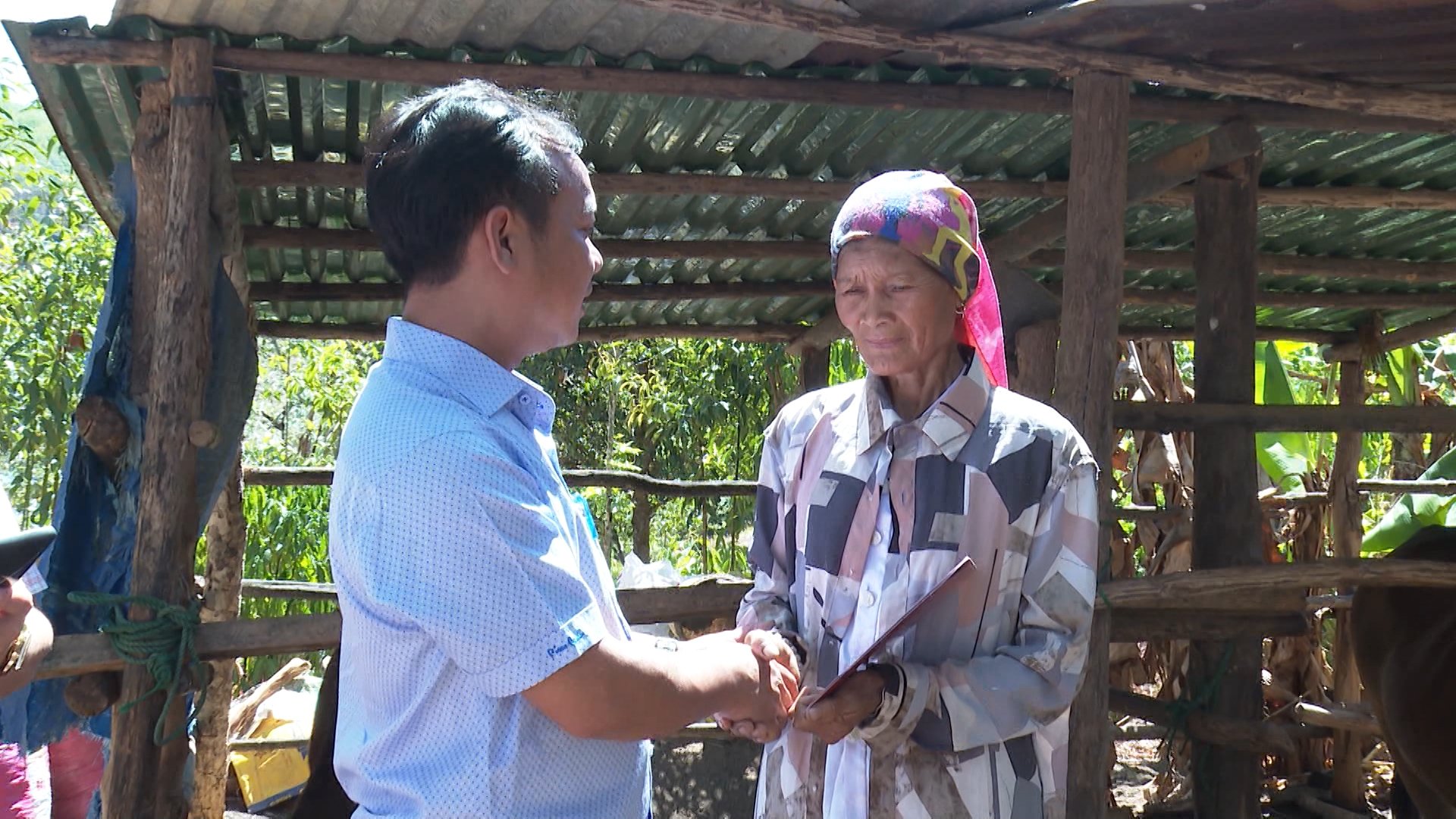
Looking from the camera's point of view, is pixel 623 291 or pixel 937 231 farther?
pixel 623 291

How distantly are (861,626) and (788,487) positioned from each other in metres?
0.32

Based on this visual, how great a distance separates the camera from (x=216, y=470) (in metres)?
3.51

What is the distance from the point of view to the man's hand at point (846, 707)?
6.00 feet

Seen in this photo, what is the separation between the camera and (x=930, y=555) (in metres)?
1.96

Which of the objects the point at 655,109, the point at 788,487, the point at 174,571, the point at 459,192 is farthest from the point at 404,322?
the point at 655,109

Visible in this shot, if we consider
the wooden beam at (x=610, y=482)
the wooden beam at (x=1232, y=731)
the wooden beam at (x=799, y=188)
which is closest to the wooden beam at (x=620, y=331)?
the wooden beam at (x=610, y=482)

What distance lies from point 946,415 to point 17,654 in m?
1.71

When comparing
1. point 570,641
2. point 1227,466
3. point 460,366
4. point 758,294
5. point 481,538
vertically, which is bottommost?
point 570,641

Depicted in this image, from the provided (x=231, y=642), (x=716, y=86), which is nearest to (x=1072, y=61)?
(x=716, y=86)

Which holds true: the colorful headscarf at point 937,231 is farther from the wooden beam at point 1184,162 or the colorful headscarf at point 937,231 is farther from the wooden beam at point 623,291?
the wooden beam at point 623,291

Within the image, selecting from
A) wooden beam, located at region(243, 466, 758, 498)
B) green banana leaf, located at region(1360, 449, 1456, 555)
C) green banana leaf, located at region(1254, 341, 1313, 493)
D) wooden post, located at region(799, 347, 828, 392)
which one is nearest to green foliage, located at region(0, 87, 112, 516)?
wooden beam, located at region(243, 466, 758, 498)

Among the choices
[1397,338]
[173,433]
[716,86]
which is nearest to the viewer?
[173,433]

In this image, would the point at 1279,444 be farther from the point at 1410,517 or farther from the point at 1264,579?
the point at 1264,579

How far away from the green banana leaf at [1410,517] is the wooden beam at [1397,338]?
30.8 inches
